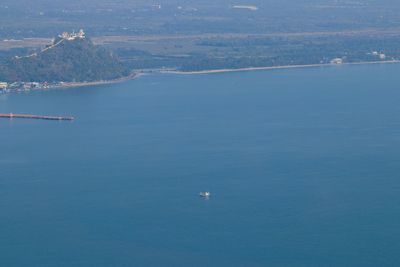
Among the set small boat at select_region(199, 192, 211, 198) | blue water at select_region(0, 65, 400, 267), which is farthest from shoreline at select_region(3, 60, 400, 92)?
small boat at select_region(199, 192, 211, 198)

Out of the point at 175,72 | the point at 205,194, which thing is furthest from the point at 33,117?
the point at 175,72

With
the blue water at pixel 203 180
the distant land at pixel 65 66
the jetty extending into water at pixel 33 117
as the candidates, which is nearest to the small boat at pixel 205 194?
the blue water at pixel 203 180

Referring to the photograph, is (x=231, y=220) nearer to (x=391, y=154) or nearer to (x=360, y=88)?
(x=391, y=154)

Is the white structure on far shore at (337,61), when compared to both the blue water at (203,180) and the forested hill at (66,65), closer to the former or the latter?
the forested hill at (66,65)

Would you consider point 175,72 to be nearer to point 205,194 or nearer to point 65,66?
point 65,66

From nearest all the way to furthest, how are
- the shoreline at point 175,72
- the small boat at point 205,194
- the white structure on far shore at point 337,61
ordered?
the small boat at point 205,194
the shoreline at point 175,72
the white structure on far shore at point 337,61

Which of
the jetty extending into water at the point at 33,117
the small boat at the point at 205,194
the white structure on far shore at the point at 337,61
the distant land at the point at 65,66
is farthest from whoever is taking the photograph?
the white structure on far shore at the point at 337,61

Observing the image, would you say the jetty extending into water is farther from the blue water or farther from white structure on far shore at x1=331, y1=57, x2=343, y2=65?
white structure on far shore at x1=331, y1=57, x2=343, y2=65
